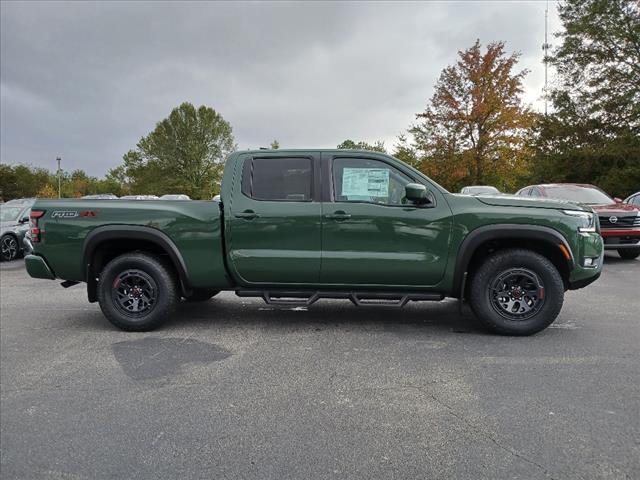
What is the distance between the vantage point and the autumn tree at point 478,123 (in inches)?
1019

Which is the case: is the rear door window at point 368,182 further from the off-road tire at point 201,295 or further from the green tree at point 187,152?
the green tree at point 187,152

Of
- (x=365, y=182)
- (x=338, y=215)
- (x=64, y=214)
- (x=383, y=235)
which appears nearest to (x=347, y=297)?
(x=383, y=235)

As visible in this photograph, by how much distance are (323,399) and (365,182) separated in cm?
235

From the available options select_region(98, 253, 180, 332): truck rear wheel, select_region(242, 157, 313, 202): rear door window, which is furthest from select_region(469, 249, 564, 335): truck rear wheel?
select_region(98, 253, 180, 332): truck rear wheel

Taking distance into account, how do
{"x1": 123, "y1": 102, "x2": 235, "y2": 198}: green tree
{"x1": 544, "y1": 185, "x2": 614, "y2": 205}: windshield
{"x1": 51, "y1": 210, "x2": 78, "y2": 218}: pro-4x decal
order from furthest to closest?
{"x1": 123, "y1": 102, "x2": 235, "y2": 198}: green tree < {"x1": 544, "y1": 185, "x2": 614, "y2": 205}: windshield < {"x1": 51, "y1": 210, "x2": 78, "y2": 218}: pro-4x decal

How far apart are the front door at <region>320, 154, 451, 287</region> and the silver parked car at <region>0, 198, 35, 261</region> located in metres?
10.5

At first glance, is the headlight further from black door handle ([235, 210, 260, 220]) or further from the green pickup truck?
black door handle ([235, 210, 260, 220])

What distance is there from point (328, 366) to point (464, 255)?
5.84ft

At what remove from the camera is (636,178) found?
64.1ft

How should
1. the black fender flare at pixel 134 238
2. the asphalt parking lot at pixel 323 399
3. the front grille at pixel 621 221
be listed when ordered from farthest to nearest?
the front grille at pixel 621 221 < the black fender flare at pixel 134 238 < the asphalt parking lot at pixel 323 399

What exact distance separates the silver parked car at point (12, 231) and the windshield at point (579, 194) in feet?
44.1

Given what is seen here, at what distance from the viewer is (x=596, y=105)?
22031 millimetres

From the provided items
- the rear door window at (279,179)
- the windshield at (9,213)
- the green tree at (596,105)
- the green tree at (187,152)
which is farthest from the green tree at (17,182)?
the rear door window at (279,179)

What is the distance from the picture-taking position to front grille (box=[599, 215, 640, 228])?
30.5ft
